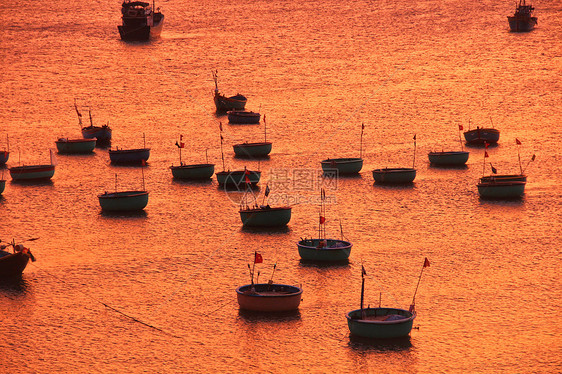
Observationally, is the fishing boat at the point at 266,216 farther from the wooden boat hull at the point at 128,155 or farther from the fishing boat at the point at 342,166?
the wooden boat hull at the point at 128,155

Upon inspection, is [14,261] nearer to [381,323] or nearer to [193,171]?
[381,323]

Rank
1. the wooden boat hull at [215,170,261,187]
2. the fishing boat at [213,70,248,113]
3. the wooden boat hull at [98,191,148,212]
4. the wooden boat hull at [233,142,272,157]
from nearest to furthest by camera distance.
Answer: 1. the wooden boat hull at [98,191,148,212]
2. the wooden boat hull at [215,170,261,187]
3. the wooden boat hull at [233,142,272,157]
4. the fishing boat at [213,70,248,113]

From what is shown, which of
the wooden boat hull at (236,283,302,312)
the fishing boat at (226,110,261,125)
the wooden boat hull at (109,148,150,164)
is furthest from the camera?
the fishing boat at (226,110,261,125)

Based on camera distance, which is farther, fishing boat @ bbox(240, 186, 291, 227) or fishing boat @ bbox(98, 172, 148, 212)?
fishing boat @ bbox(98, 172, 148, 212)

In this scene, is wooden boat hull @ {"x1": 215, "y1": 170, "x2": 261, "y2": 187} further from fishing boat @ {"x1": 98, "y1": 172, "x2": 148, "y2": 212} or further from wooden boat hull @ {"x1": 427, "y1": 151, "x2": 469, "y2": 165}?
wooden boat hull @ {"x1": 427, "y1": 151, "x2": 469, "y2": 165}

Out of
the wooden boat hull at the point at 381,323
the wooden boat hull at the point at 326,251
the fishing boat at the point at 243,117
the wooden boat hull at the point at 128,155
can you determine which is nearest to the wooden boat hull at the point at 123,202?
the wooden boat hull at the point at 128,155

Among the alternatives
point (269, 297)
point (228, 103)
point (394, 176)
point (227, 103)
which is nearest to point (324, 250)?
point (269, 297)

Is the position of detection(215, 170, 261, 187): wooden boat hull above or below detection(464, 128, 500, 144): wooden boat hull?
below

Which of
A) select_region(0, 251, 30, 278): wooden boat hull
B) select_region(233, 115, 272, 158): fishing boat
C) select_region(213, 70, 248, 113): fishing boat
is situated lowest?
select_region(0, 251, 30, 278): wooden boat hull

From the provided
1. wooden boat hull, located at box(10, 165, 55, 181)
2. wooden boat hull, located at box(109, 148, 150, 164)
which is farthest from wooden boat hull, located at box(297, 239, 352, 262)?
wooden boat hull, located at box(109, 148, 150, 164)
